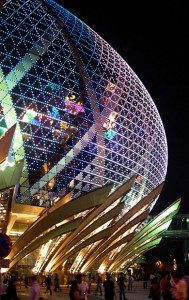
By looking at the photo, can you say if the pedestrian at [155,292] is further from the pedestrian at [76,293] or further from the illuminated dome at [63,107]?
the illuminated dome at [63,107]

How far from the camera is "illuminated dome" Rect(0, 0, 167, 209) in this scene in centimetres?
2920

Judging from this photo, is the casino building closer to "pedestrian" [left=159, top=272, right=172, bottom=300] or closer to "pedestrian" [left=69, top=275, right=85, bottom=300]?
"pedestrian" [left=159, top=272, right=172, bottom=300]

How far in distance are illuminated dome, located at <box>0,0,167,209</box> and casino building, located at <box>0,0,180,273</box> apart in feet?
0.24

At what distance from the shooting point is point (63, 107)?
104 feet

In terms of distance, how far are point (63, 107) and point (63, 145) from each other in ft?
8.63

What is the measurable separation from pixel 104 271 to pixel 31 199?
528 inches

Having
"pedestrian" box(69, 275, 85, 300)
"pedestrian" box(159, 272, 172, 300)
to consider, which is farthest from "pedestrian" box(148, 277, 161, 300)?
"pedestrian" box(69, 275, 85, 300)

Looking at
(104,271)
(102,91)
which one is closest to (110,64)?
(102,91)

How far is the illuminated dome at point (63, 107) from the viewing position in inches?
1150

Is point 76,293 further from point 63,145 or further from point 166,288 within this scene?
point 63,145

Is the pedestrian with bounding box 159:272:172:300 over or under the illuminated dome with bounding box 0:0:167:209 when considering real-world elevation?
under

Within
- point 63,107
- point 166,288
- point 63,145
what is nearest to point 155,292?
point 166,288

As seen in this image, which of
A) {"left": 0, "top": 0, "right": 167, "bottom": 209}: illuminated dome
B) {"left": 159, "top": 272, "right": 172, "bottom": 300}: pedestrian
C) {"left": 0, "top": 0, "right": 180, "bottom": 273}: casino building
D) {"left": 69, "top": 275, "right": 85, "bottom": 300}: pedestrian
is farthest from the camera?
{"left": 0, "top": 0, "right": 167, "bottom": 209}: illuminated dome

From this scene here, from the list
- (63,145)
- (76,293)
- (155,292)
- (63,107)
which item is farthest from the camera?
(63,107)
